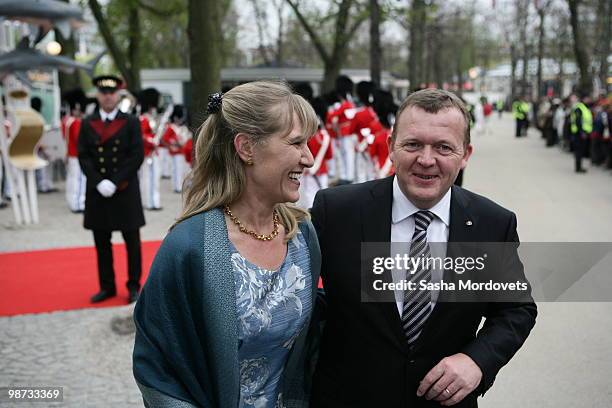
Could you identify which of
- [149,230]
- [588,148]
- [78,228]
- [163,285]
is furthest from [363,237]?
[588,148]

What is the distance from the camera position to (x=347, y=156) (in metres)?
15.6

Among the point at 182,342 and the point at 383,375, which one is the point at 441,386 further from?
the point at 182,342

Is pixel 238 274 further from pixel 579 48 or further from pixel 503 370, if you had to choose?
pixel 579 48

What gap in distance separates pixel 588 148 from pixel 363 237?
2012 centimetres

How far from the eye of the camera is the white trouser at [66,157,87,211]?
41.4 feet

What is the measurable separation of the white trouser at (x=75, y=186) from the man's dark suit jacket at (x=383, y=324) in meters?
10.9

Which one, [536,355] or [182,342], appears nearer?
[182,342]

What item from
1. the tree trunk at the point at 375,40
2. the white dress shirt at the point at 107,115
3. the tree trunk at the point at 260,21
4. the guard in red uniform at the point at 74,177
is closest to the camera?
the white dress shirt at the point at 107,115

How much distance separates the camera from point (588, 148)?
816 inches

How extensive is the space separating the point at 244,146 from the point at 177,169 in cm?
1390

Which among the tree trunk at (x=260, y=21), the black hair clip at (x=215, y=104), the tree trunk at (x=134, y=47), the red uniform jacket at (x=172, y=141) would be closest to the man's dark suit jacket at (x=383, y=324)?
the black hair clip at (x=215, y=104)

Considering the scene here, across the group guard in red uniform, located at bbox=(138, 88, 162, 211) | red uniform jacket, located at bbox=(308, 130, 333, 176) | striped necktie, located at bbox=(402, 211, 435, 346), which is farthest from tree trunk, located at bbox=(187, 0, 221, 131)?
striped necktie, located at bbox=(402, 211, 435, 346)

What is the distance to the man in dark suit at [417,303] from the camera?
7.34ft

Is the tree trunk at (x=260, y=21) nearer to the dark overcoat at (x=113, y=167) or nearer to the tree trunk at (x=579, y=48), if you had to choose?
the tree trunk at (x=579, y=48)
